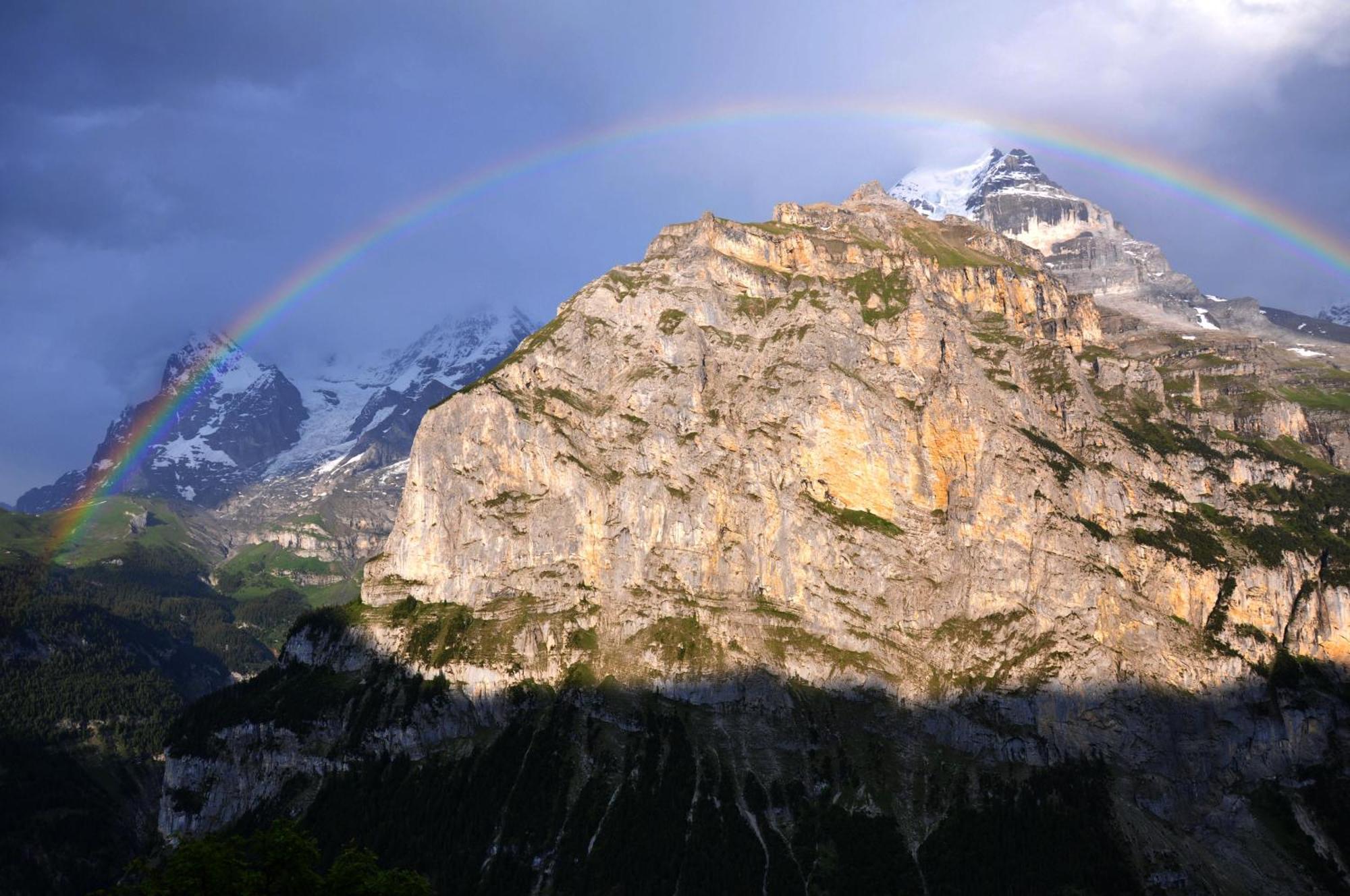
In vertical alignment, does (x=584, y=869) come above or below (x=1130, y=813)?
below

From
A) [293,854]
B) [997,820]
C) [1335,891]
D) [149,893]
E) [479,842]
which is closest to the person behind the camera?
[149,893]

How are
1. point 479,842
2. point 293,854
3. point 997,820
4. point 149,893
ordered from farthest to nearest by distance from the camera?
point 479,842, point 997,820, point 293,854, point 149,893

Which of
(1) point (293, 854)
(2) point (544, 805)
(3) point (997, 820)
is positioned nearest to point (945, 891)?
(3) point (997, 820)

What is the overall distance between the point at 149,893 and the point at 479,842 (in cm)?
15187

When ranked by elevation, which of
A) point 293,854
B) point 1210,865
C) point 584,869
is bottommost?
point 584,869

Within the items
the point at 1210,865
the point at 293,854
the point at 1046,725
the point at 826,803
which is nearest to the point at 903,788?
the point at 826,803

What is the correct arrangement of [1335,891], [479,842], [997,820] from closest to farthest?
[1335,891], [997,820], [479,842]

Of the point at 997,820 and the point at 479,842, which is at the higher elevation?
the point at 997,820

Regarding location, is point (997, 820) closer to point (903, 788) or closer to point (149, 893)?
point (903, 788)

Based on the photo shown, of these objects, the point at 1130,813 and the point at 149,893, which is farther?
the point at 1130,813

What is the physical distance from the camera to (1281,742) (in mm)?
198125

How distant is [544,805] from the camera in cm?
19988

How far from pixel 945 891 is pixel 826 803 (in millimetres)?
28198

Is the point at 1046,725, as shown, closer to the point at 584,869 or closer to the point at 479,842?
the point at 584,869
